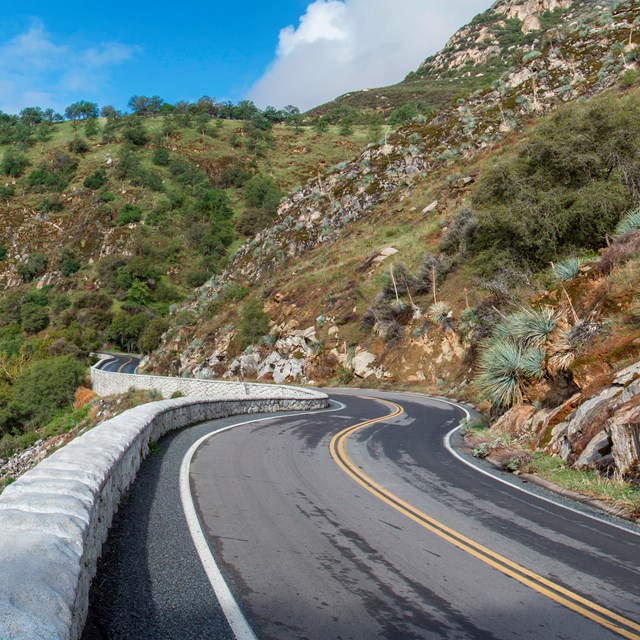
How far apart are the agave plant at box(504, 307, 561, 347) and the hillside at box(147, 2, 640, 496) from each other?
0.20 feet

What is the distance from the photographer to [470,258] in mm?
34688

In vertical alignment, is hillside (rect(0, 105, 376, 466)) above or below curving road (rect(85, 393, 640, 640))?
above

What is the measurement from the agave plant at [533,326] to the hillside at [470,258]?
0.06m

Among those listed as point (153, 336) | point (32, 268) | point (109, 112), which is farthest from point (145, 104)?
point (153, 336)

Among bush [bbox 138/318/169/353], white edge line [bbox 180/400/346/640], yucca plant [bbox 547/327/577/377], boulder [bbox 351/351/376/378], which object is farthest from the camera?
bush [bbox 138/318/169/353]

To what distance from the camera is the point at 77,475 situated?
4805 millimetres

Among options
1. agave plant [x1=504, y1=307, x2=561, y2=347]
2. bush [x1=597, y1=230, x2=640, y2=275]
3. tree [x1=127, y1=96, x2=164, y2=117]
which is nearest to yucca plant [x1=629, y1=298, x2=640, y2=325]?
agave plant [x1=504, y1=307, x2=561, y2=347]

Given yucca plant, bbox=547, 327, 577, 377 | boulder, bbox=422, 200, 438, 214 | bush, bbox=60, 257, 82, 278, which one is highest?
bush, bbox=60, 257, 82, 278

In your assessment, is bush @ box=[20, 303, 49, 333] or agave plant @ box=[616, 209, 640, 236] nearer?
agave plant @ box=[616, 209, 640, 236]

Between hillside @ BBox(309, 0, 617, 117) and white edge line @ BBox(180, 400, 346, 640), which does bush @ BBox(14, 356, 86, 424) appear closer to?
white edge line @ BBox(180, 400, 346, 640)

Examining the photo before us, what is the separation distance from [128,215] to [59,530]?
104 meters

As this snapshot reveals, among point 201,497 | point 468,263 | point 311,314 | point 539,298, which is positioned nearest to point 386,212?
point 311,314

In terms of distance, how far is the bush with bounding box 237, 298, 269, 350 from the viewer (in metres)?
44.8

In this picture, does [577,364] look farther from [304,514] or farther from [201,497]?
[201,497]
